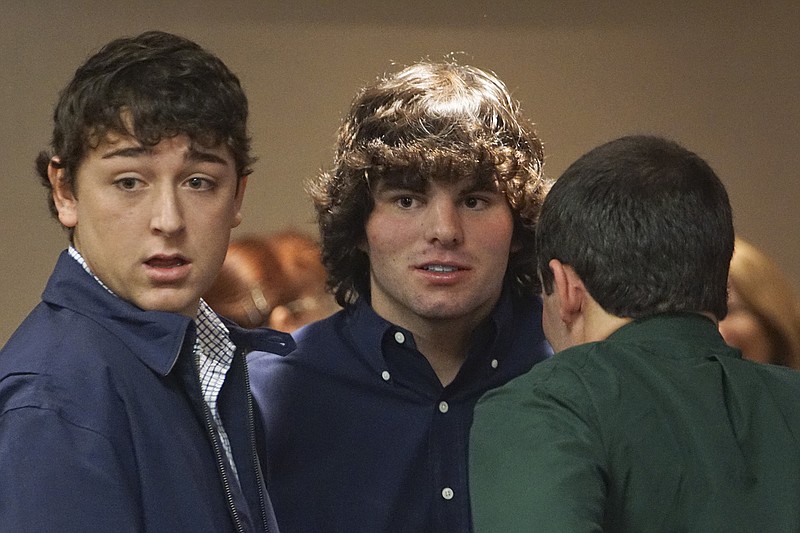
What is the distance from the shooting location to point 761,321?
344cm

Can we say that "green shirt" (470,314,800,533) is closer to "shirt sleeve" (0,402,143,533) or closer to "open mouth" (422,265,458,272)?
"shirt sleeve" (0,402,143,533)

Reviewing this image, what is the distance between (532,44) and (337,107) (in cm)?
78

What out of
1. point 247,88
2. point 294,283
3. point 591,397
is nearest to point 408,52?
point 247,88

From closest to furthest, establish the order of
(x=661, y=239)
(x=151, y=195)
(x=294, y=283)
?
(x=661, y=239) → (x=151, y=195) → (x=294, y=283)

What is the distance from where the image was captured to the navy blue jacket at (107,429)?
5.16ft

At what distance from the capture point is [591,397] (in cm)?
159

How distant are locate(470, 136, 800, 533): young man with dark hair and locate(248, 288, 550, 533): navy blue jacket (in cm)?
60

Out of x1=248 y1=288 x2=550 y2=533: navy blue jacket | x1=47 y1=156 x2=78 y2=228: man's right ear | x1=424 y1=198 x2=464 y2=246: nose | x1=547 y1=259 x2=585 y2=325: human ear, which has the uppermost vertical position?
x1=47 y1=156 x2=78 y2=228: man's right ear

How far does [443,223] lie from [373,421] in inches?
15.5

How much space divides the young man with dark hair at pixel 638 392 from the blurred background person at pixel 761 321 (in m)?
1.70

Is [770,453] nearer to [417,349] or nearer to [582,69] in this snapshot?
[417,349]

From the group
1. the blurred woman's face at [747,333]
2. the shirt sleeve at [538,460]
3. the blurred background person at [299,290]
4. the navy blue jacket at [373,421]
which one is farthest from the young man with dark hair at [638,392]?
the blurred woman's face at [747,333]

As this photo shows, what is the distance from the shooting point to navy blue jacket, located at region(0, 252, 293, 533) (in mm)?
1573

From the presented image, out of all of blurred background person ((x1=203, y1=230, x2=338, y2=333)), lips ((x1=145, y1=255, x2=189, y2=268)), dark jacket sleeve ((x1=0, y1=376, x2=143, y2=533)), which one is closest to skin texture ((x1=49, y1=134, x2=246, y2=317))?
lips ((x1=145, y1=255, x2=189, y2=268))
